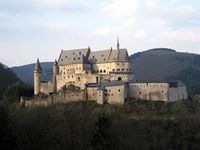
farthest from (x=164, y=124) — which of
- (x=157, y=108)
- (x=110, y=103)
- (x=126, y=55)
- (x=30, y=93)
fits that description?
(x=30, y=93)

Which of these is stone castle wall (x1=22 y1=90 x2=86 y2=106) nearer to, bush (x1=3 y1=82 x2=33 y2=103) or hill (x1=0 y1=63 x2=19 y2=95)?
bush (x1=3 y1=82 x2=33 y2=103)

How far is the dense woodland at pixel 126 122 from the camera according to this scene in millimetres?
52812

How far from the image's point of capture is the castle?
7188cm

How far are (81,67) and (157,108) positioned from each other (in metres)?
15.5

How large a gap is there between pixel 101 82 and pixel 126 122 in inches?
314

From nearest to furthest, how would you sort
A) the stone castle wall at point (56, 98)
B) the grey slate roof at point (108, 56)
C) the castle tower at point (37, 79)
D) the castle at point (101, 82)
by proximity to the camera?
the castle at point (101, 82) < the stone castle wall at point (56, 98) < the grey slate roof at point (108, 56) < the castle tower at point (37, 79)

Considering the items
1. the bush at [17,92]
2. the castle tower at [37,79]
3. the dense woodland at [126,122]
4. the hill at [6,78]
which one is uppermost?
the hill at [6,78]

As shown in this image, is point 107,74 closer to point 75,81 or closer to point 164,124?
point 75,81

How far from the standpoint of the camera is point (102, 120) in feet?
134

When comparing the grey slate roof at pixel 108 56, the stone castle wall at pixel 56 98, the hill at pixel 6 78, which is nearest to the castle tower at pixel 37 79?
the stone castle wall at pixel 56 98

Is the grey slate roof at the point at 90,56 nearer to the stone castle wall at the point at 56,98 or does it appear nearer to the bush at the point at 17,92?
the bush at the point at 17,92

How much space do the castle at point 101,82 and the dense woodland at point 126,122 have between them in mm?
1337

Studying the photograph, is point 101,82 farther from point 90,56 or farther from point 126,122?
point 90,56

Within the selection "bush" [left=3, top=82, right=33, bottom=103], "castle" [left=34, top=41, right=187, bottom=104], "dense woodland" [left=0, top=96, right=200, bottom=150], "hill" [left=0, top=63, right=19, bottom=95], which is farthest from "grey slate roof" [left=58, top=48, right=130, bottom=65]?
"hill" [left=0, top=63, right=19, bottom=95]
